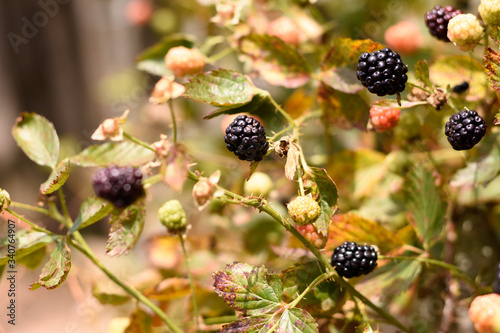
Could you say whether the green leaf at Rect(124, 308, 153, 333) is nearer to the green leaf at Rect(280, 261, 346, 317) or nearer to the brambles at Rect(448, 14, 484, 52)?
the green leaf at Rect(280, 261, 346, 317)

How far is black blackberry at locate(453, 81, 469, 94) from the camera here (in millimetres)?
667

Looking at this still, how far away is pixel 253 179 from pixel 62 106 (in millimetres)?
1593

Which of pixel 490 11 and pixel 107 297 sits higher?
pixel 490 11

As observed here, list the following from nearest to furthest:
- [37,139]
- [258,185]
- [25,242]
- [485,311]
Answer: [485,311] → [25,242] → [37,139] → [258,185]

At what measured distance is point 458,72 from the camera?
2.38 feet

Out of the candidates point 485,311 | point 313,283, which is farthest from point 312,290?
point 485,311

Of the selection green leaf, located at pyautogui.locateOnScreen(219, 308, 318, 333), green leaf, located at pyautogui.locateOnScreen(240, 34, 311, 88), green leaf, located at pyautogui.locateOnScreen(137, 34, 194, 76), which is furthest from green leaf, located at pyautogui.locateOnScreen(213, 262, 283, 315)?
green leaf, located at pyautogui.locateOnScreen(137, 34, 194, 76)

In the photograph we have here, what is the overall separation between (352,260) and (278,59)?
35 centimetres

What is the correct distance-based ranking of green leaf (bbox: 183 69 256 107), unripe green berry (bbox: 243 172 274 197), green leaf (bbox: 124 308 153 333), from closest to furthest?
green leaf (bbox: 183 69 256 107)
green leaf (bbox: 124 308 153 333)
unripe green berry (bbox: 243 172 274 197)

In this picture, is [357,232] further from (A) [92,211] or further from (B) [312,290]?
(A) [92,211]

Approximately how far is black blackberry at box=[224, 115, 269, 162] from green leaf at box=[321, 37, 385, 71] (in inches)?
8.0

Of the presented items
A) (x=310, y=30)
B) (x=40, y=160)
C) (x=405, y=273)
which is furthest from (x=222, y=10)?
(x=405, y=273)

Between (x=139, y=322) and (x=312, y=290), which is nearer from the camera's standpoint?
(x=312, y=290)

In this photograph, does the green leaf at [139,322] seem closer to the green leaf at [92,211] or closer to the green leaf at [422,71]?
the green leaf at [92,211]
